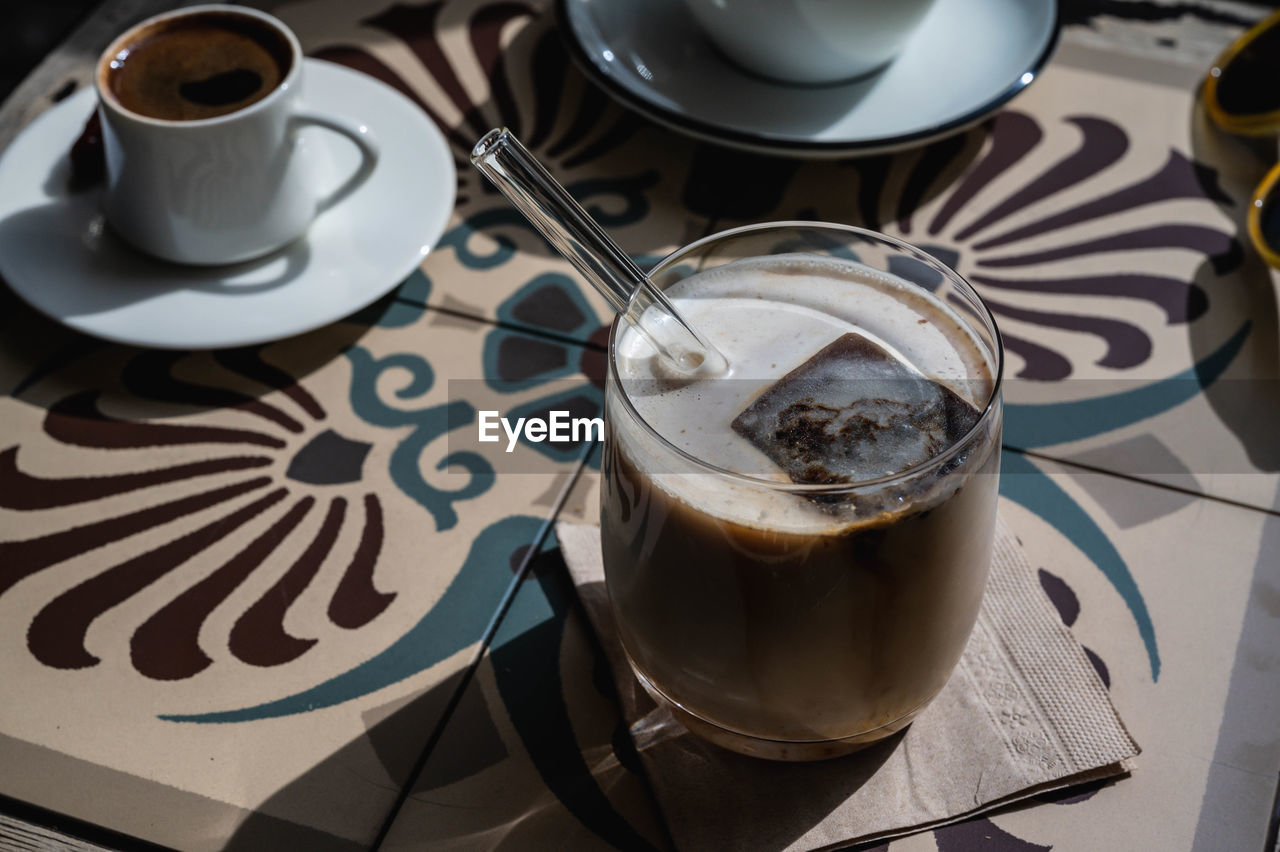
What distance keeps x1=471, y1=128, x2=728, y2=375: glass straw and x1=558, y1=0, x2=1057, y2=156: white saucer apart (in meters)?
0.30

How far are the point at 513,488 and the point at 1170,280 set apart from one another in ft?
1.44

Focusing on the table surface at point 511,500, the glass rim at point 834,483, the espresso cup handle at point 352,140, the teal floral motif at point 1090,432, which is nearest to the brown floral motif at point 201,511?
the table surface at point 511,500

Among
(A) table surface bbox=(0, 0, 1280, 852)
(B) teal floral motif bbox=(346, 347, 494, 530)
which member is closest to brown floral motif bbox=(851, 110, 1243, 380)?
(A) table surface bbox=(0, 0, 1280, 852)

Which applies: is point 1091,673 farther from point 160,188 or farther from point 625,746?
point 160,188

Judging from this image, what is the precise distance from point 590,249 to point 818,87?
41cm

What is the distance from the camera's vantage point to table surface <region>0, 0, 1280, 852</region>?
19.3 inches

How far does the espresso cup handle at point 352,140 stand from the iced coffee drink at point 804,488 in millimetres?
344

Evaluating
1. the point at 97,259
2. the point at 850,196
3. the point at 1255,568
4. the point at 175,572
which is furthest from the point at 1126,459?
the point at 97,259

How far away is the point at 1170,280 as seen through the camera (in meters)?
0.72

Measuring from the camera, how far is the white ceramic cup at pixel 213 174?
65 centimetres

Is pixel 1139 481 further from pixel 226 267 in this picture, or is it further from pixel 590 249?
pixel 226 267

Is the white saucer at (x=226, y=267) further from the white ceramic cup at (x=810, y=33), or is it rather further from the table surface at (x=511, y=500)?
the white ceramic cup at (x=810, y=33)

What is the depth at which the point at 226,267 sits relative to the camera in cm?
71

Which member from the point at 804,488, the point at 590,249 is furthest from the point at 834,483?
the point at 590,249
